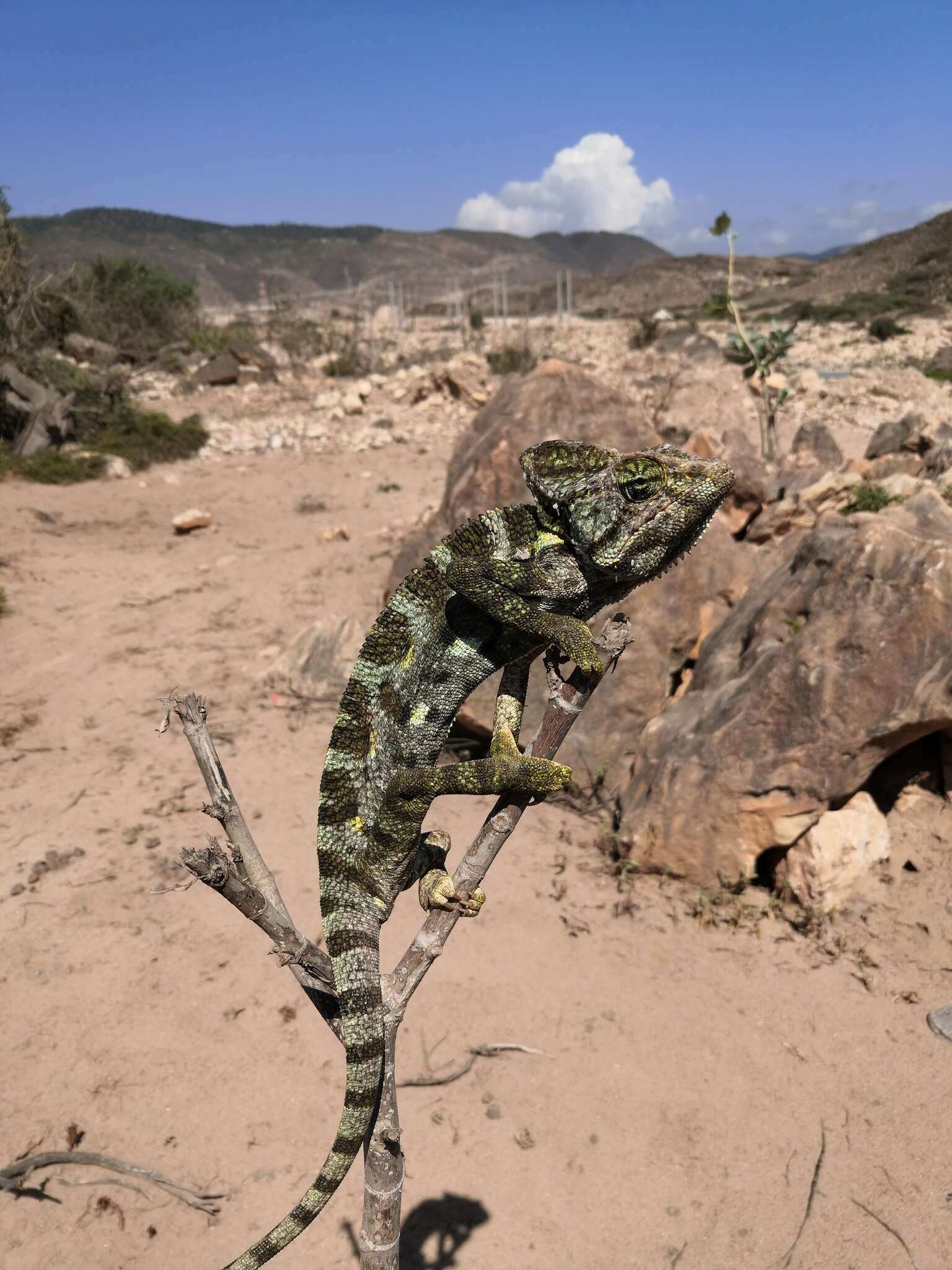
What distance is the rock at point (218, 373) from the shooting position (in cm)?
2450

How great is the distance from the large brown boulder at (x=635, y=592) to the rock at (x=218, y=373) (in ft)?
62.1

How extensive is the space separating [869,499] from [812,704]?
13.6ft

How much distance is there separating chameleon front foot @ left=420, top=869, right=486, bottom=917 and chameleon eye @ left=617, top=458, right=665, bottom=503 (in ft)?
3.72

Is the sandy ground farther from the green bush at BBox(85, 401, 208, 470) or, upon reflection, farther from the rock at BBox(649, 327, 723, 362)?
the rock at BBox(649, 327, 723, 362)

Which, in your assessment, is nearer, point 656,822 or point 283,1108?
point 283,1108

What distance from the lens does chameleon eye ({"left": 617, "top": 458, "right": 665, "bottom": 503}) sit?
203cm

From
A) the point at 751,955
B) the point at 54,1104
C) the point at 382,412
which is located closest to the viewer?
the point at 54,1104

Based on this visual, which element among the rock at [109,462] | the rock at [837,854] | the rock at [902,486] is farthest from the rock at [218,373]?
the rock at [837,854]

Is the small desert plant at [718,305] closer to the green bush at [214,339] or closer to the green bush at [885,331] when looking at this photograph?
the green bush at [214,339]

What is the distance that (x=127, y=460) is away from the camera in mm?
16828

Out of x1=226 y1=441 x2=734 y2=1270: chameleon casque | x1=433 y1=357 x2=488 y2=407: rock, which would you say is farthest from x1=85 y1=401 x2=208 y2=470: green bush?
x1=226 y1=441 x2=734 y2=1270: chameleon casque

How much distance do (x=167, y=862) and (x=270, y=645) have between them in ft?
12.7

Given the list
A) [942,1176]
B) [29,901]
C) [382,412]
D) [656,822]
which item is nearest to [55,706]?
[29,901]

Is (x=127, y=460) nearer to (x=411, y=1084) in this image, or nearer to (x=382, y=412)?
(x=382, y=412)
